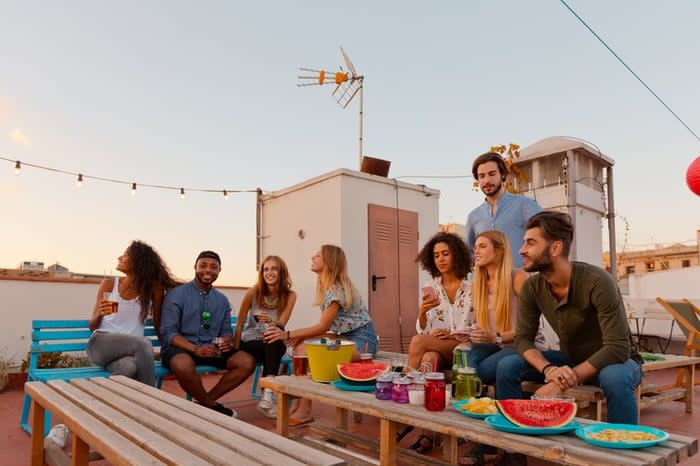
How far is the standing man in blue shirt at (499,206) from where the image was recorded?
332 centimetres

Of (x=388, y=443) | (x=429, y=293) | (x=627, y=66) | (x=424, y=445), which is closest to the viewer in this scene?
(x=388, y=443)

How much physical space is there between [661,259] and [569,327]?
35.6m

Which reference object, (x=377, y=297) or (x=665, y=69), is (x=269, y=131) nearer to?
(x=377, y=297)

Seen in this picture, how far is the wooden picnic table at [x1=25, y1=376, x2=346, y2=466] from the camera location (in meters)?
1.26

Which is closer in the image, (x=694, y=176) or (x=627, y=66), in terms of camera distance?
(x=694, y=176)

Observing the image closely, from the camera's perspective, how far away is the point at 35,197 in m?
7.34

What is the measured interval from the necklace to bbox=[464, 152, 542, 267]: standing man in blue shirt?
1624mm

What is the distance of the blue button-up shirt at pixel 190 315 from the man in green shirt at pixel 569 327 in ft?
7.40

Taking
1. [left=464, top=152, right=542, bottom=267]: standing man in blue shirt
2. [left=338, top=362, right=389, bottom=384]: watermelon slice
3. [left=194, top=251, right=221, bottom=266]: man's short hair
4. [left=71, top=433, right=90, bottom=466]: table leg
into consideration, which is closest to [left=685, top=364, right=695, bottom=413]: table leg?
[left=464, top=152, right=542, bottom=267]: standing man in blue shirt

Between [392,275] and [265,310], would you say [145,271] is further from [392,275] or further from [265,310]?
[392,275]

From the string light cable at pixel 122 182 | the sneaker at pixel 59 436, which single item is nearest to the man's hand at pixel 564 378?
the sneaker at pixel 59 436

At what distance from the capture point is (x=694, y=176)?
476 cm

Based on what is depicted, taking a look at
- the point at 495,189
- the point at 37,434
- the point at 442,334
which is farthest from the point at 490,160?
the point at 37,434

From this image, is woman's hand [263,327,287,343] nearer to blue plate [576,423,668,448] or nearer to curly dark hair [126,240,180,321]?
curly dark hair [126,240,180,321]
